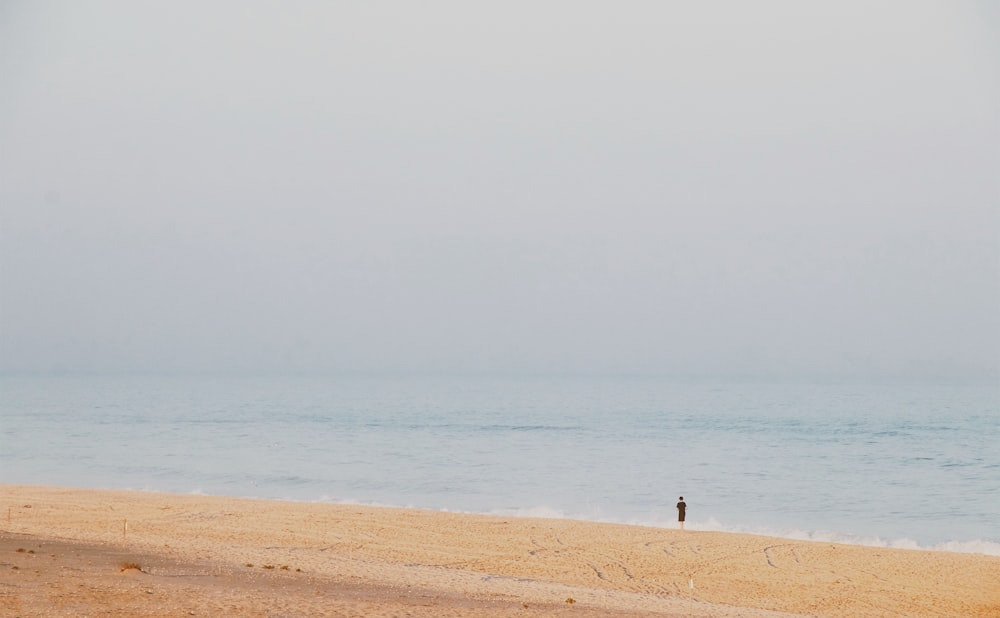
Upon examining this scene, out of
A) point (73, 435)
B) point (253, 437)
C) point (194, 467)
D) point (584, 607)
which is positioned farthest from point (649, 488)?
point (73, 435)

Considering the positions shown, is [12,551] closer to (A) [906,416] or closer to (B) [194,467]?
(B) [194,467]

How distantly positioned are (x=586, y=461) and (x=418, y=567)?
1346 inches

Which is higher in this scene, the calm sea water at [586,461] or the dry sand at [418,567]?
the dry sand at [418,567]

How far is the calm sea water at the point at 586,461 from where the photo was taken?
108ft

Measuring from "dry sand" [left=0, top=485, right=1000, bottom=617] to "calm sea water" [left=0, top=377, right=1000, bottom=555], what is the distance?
5.75m

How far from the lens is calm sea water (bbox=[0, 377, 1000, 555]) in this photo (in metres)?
33.0

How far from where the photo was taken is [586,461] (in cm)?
5147

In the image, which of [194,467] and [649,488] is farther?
[194,467]

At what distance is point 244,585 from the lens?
13195 mm

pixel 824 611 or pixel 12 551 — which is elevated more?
pixel 12 551

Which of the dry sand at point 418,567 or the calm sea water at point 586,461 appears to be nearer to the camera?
the dry sand at point 418,567

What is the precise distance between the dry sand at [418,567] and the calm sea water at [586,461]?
226 inches

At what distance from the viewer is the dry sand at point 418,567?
12219 millimetres

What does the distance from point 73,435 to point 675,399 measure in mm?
79706
